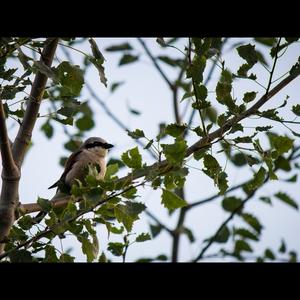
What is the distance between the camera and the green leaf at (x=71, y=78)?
323cm

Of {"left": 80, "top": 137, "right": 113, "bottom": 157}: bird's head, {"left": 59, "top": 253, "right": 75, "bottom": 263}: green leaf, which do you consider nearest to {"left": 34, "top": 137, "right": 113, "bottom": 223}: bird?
{"left": 80, "top": 137, "right": 113, "bottom": 157}: bird's head

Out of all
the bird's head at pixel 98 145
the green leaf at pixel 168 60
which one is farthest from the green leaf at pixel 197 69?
the bird's head at pixel 98 145

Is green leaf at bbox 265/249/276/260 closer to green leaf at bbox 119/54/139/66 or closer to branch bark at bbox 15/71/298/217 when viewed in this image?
green leaf at bbox 119/54/139/66

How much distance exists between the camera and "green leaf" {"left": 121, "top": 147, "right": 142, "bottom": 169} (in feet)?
8.66

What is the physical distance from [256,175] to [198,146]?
1.25 feet

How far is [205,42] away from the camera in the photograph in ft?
9.32

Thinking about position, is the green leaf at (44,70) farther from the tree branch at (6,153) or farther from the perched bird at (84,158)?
the perched bird at (84,158)

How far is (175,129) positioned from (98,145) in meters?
4.82
